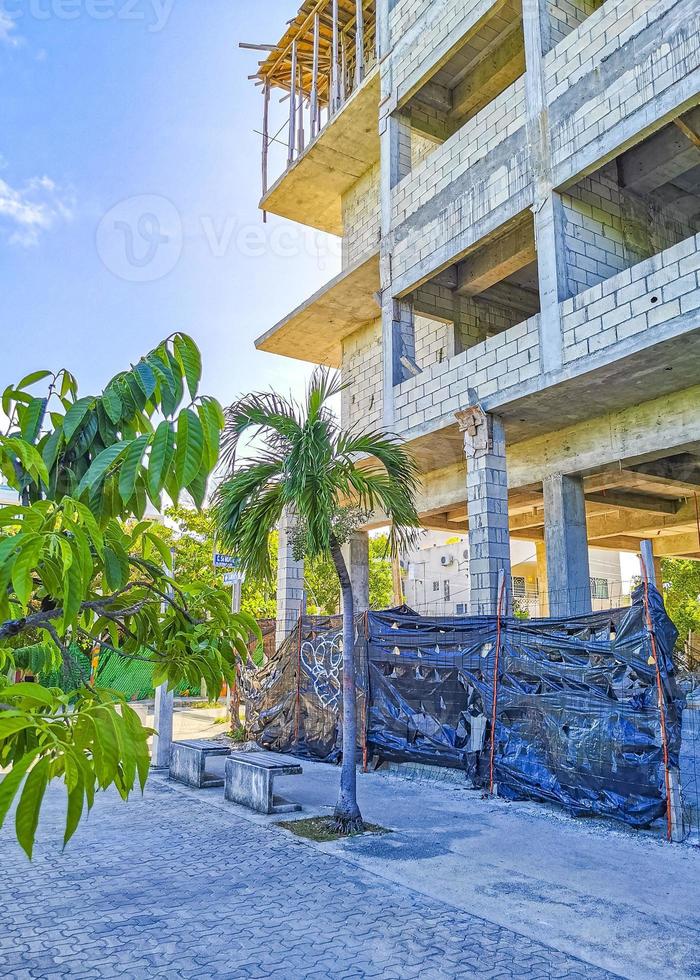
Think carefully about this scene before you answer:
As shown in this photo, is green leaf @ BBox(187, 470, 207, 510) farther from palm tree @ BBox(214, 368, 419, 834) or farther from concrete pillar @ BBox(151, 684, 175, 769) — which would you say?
concrete pillar @ BBox(151, 684, 175, 769)

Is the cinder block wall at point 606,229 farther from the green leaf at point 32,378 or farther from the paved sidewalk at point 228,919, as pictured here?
the green leaf at point 32,378

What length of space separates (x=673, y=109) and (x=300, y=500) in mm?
7474

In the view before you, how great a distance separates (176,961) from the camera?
4.32 m

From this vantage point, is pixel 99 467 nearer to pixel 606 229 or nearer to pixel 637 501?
pixel 606 229

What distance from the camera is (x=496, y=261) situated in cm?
1488

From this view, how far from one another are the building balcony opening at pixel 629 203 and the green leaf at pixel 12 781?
11.4 meters

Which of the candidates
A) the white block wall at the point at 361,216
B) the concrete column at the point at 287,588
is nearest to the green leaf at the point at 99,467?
the concrete column at the point at 287,588

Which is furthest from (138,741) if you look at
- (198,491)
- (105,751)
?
(198,491)

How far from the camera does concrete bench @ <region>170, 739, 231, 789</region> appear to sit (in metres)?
9.85

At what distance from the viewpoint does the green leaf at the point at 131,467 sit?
6.15 feet

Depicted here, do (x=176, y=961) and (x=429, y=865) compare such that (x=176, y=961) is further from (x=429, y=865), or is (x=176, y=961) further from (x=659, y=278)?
(x=659, y=278)

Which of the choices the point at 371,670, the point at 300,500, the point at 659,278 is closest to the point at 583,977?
the point at 300,500

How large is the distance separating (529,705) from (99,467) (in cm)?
774

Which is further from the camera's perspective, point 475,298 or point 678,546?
point 678,546
